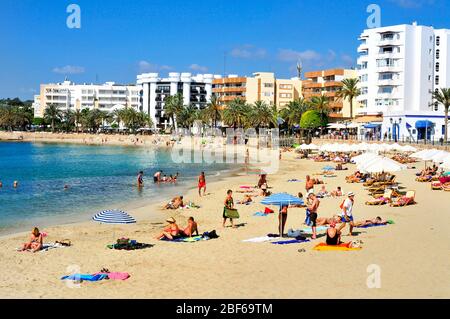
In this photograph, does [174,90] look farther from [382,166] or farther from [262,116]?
[382,166]

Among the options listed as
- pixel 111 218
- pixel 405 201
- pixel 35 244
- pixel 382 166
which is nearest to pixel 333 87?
pixel 382 166

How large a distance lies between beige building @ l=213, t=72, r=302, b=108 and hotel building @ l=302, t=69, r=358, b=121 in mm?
10756

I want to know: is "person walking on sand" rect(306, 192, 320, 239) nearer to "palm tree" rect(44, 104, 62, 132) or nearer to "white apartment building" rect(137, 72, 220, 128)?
Answer: "white apartment building" rect(137, 72, 220, 128)

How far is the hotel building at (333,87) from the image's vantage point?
91.6m

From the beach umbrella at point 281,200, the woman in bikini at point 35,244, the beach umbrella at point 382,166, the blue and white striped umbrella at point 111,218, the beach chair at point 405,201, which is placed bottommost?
the woman in bikini at point 35,244

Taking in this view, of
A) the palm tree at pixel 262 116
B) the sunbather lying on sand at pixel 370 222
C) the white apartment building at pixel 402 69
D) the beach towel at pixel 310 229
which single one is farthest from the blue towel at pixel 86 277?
the palm tree at pixel 262 116

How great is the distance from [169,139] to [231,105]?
806 inches

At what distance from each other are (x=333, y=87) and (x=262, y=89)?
1799 centimetres

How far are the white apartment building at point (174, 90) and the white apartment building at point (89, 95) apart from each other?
22.2m

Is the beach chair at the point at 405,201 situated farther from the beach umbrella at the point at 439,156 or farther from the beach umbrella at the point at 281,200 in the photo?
the beach umbrella at the point at 281,200

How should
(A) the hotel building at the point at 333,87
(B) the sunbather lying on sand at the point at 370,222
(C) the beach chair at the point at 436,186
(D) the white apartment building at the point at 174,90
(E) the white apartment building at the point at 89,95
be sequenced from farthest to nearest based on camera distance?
(E) the white apartment building at the point at 89,95
(D) the white apartment building at the point at 174,90
(A) the hotel building at the point at 333,87
(C) the beach chair at the point at 436,186
(B) the sunbather lying on sand at the point at 370,222

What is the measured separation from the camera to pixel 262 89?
353ft

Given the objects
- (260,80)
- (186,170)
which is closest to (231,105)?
(260,80)
